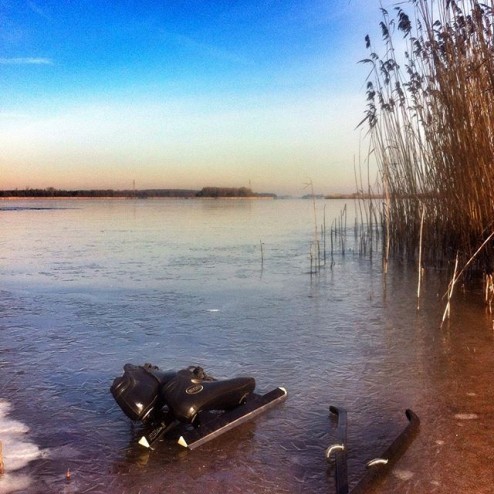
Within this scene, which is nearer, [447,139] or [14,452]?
[14,452]

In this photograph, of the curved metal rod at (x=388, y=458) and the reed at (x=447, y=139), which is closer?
the curved metal rod at (x=388, y=458)

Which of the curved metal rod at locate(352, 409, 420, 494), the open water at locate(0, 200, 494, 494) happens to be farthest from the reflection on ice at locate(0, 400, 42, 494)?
the curved metal rod at locate(352, 409, 420, 494)

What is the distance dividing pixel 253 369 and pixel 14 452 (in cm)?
124

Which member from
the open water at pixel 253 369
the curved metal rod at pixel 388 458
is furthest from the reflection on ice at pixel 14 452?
the curved metal rod at pixel 388 458

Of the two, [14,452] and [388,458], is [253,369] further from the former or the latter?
[14,452]

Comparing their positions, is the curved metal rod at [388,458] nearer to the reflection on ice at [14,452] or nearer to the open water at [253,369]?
the open water at [253,369]

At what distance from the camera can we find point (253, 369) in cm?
284

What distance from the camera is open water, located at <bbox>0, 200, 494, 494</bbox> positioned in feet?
6.01

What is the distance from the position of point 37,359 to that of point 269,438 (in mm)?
1532

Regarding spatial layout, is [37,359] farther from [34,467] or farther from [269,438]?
[269,438]

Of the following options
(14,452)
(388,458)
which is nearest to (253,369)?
(388,458)

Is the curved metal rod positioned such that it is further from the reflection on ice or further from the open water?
the reflection on ice

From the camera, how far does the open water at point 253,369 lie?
1.83m

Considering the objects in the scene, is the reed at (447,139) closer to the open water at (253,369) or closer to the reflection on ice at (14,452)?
the open water at (253,369)
